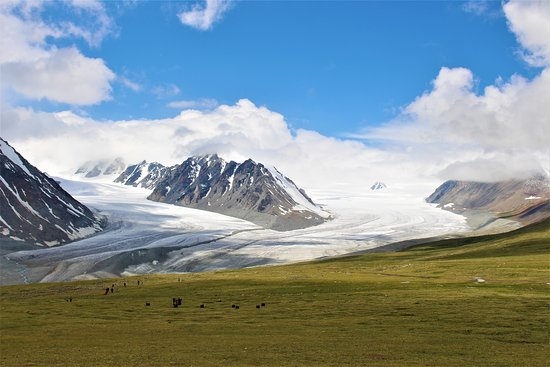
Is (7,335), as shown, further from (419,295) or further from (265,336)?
(419,295)

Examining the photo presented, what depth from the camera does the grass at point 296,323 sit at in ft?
127

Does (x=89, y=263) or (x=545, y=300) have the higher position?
(x=89, y=263)

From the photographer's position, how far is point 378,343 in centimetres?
4247

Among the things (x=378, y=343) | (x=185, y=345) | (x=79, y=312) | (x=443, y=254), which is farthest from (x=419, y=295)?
(x=443, y=254)

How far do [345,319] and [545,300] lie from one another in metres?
22.3

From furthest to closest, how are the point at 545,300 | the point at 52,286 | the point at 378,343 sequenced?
1. the point at 52,286
2. the point at 545,300
3. the point at 378,343

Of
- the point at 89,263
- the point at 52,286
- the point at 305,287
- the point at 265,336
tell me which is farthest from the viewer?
the point at 89,263

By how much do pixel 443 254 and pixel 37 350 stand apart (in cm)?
13127

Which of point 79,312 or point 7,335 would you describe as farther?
point 79,312

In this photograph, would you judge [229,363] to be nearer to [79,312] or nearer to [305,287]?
[79,312]

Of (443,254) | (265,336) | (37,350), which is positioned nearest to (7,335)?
(37,350)

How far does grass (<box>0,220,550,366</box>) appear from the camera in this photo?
38750mm

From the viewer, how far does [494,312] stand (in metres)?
53.4

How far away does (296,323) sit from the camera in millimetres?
54188
